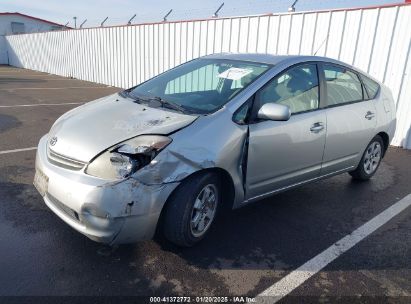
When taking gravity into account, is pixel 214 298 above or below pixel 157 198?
below

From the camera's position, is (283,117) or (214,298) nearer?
(214,298)

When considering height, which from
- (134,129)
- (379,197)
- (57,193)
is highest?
(134,129)

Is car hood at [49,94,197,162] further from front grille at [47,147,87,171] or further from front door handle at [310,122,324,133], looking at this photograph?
front door handle at [310,122,324,133]

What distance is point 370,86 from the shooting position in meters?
4.45

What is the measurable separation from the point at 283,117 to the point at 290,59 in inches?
35.9

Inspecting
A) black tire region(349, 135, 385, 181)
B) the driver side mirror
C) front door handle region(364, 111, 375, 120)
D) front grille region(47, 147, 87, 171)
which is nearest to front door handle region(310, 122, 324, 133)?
the driver side mirror

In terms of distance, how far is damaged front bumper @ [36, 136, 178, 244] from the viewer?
2.34 m

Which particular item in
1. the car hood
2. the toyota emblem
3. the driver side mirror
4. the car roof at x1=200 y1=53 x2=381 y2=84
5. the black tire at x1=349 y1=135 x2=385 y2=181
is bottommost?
the black tire at x1=349 y1=135 x2=385 y2=181

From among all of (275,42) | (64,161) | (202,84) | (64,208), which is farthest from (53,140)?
(275,42)

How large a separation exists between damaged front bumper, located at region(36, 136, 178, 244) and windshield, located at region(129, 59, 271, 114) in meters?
0.89

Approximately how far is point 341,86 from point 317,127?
2.75 ft

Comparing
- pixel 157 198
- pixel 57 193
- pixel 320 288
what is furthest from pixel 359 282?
pixel 57 193

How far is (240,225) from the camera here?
335 cm

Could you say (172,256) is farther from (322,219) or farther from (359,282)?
(322,219)
